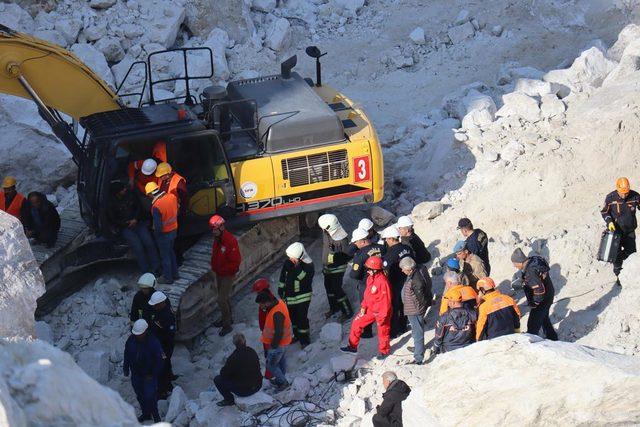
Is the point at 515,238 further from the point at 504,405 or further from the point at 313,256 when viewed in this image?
the point at 504,405

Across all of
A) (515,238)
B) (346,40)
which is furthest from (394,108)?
(515,238)

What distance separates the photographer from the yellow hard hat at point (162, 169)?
1148 centimetres

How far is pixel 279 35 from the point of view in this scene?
19.0m

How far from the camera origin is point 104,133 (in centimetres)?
1171

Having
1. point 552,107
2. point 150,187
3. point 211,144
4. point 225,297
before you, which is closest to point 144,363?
point 225,297

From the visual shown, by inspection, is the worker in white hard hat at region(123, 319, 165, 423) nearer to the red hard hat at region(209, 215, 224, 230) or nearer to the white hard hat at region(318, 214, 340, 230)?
the red hard hat at region(209, 215, 224, 230)

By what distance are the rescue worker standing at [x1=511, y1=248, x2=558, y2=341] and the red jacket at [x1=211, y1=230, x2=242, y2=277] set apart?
319 cm

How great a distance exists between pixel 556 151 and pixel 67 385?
8.90 m

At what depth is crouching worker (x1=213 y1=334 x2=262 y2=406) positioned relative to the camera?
996 cm

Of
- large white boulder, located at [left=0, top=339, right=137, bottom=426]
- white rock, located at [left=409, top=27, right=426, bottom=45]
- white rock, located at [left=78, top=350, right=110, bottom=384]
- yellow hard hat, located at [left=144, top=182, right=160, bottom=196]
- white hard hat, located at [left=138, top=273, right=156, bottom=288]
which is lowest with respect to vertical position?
white rock, located at [left=78, top=350, right=110, bottom=384]

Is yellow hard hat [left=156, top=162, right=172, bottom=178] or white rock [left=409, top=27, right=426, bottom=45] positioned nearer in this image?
yellow hard hat [left=156, top=162, right=172, bottom=178]

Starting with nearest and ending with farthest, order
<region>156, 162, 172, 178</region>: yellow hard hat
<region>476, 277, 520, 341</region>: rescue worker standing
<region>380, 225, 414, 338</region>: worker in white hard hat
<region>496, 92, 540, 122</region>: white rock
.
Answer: <region>476, 277, 520, 341</region>: rescue worker standing, <region>380, 225, 414, 338</region>: worker in white hard hat, <region>156, 162, 172, 178</region>: yellow hard hat, <region>496, 92, 540, 122</region>: white rock

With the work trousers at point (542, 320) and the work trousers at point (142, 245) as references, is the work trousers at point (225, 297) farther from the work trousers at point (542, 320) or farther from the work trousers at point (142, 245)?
the work trousers at point (542, 320)

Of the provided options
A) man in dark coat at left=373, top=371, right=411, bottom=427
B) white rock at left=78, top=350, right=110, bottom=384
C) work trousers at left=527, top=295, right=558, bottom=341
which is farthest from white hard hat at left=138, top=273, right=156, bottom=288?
work trousers at left=527, top=295, right=558, bottom=341
